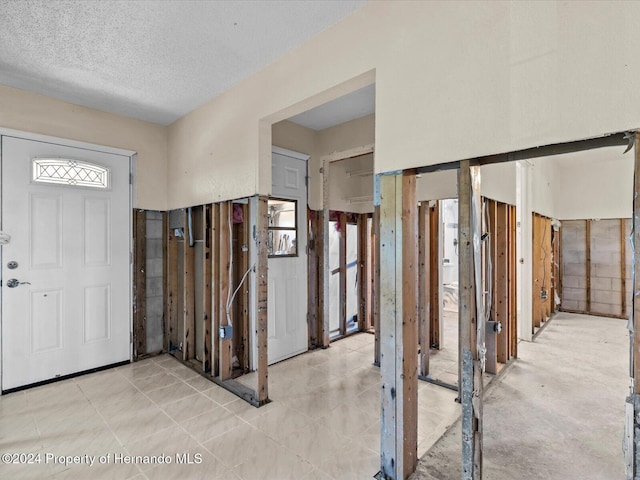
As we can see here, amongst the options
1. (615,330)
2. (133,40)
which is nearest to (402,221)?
(133,40)

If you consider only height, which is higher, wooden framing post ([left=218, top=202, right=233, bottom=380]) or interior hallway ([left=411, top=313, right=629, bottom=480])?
wooden framing post ([left=218, top=202, right=233, bottom=380])

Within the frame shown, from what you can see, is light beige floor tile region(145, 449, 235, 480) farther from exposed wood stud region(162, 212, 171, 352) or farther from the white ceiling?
the white ceiling

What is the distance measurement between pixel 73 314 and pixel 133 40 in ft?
8.80

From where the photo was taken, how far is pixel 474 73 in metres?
1.55

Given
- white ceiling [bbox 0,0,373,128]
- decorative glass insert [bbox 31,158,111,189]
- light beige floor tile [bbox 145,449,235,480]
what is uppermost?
white ceiling [bbox 0,0,373,128]

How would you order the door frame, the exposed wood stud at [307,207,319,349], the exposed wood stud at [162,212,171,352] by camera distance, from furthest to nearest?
the exposed wood stud at [307,207,319,349] → the exposed wood stud at [162,212,171,352] → the door frame

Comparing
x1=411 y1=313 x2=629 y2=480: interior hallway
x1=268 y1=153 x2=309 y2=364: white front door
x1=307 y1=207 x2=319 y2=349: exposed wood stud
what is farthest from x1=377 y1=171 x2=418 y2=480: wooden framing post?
x1=307 y1=207 x2=319 y2=349: exposed wood stud

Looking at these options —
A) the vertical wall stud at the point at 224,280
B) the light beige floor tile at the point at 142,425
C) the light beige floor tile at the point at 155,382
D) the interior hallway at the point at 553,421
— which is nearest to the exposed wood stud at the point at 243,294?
the vertical wall stud at the point at 224,280

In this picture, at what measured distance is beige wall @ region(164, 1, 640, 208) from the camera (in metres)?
1.25

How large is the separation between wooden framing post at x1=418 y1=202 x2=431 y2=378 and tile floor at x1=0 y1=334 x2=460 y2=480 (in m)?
0.27

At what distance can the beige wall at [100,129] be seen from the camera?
10.0ft

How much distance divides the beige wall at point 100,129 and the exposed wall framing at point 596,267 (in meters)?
7.26

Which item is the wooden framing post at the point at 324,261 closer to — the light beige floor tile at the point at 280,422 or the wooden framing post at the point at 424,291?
the wooden framing post at the point at 424,291

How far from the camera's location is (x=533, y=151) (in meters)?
1.46
